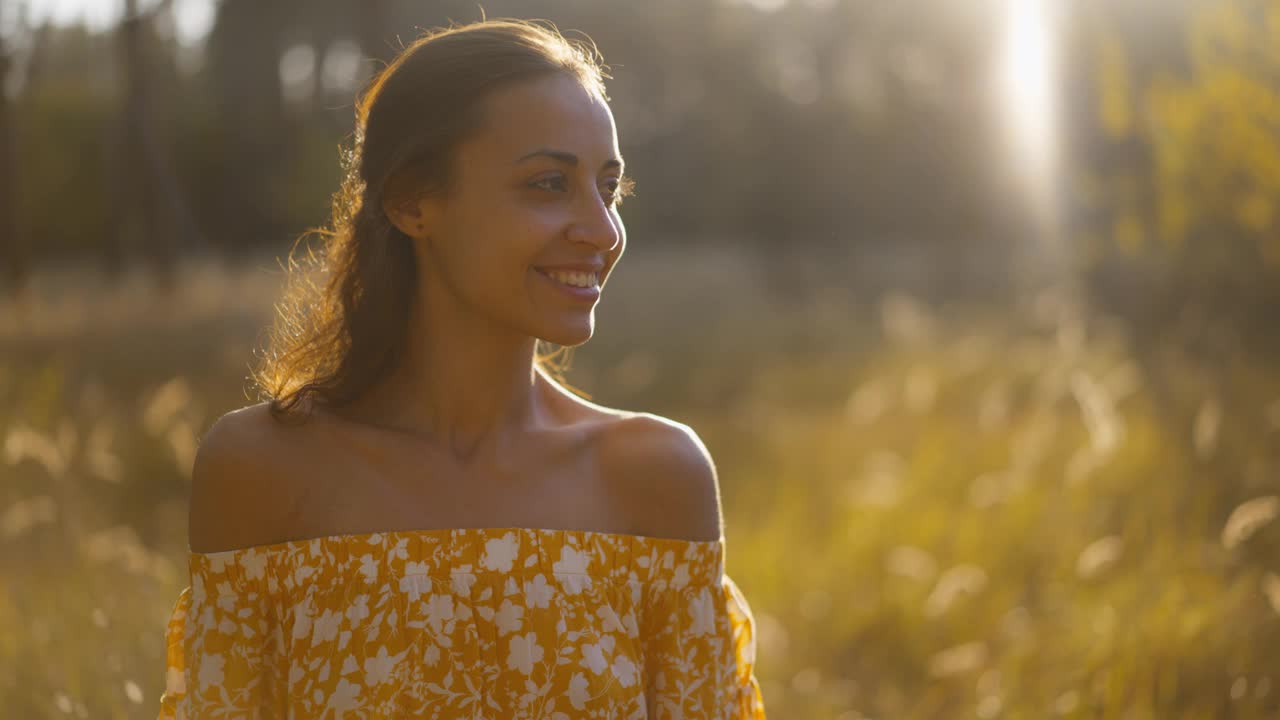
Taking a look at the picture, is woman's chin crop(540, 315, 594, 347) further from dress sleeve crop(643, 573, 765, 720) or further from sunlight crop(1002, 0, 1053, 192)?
A: sunlight crop(1002, 0, 1053, 192)

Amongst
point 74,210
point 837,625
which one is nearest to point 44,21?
point 837,625

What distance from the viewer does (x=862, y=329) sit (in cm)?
1480

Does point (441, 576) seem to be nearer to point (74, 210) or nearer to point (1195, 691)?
point (1195, 691)

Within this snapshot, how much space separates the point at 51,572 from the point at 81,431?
2.76 metres

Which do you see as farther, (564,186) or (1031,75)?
(1031,75)

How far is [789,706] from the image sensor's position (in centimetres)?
430

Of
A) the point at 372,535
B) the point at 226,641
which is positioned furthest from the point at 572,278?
the point at 226,641

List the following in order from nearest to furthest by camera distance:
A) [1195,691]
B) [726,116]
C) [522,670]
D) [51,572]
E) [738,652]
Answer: [522,670], [738,652], [1195,691], [51,572], [726,116]

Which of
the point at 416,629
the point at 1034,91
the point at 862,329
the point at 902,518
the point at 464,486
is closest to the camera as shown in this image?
the point at 416,629

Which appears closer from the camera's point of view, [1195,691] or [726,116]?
[1195,691]

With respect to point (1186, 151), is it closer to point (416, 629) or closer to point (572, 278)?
point (572, 278)

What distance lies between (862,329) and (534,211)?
13.2m

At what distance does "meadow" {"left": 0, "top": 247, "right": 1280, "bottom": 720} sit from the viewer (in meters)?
3.79

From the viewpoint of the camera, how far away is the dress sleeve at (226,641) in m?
1.98
